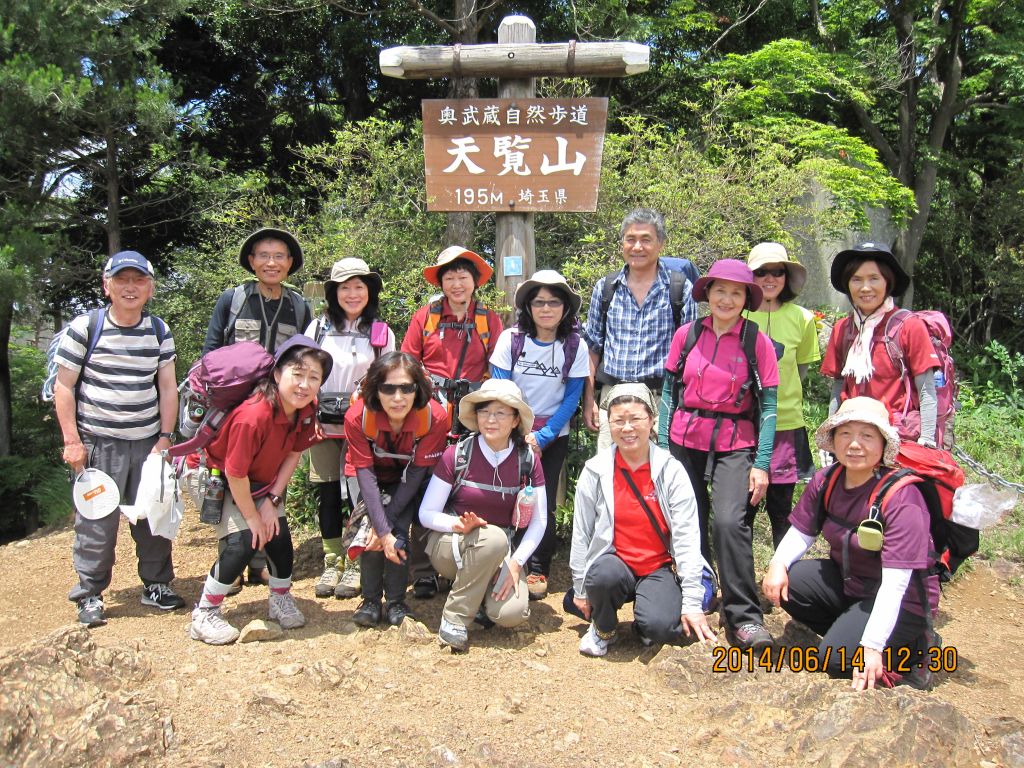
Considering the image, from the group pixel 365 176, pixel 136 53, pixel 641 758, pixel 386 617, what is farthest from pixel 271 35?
pixel 641 758

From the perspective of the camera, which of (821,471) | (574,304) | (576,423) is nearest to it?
(821,471)

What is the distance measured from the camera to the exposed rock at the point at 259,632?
3.93 metres

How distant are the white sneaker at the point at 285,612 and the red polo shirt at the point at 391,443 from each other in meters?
0.78

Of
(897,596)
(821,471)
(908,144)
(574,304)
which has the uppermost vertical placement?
(908,144)

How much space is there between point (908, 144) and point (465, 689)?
11.4 m

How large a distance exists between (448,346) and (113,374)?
185cm

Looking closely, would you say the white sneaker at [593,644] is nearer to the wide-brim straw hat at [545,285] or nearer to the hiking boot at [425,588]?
the hiking boot at [425,588]

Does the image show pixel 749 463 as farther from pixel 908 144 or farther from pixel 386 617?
pixel 908 144

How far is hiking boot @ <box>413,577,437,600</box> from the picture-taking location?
4.57m

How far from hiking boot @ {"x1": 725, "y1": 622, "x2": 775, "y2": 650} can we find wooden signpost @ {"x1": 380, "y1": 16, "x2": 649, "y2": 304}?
2919mm

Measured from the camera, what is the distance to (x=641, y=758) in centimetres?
290

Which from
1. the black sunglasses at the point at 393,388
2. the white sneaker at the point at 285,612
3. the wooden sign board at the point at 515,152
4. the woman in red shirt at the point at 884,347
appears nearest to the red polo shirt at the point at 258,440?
the black sunglasses at the point at 393,388

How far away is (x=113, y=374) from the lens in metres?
4.20

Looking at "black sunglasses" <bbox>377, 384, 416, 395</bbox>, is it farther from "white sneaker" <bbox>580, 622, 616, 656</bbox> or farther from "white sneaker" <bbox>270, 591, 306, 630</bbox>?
"white sneaker" <bbox>580, 622, 616, 656</bbox>
